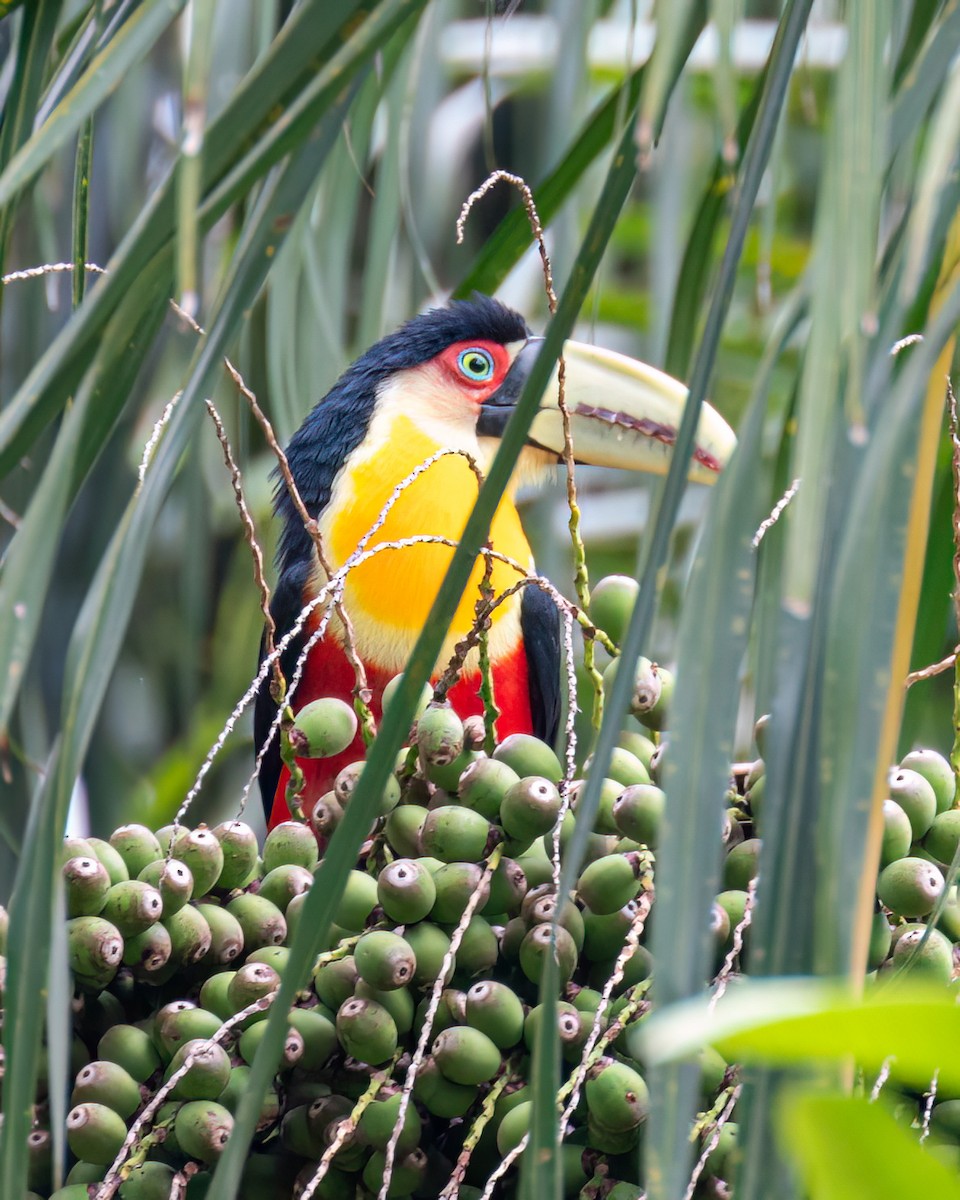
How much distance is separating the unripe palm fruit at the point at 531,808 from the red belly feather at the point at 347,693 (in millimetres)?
707

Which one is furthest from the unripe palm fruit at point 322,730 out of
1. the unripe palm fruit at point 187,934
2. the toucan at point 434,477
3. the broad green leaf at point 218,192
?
the toucan at point 434,477

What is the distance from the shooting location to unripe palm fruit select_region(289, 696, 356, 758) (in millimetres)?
925

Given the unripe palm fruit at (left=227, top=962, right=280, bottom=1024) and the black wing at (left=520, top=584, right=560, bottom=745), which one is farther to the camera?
the black wing at (left=520, top=584, right=560, bottom=745)

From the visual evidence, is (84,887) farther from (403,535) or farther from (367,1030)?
(403,535)

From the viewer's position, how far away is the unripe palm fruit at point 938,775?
833 millimetres

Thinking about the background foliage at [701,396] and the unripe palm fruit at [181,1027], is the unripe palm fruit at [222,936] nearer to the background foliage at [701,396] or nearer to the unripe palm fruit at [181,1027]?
Answer: the unripe palm fruit at [181,1027]

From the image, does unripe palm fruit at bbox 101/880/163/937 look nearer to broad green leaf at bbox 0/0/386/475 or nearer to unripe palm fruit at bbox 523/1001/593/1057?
unripe palm fruit at bbox 523/1001/593/1057

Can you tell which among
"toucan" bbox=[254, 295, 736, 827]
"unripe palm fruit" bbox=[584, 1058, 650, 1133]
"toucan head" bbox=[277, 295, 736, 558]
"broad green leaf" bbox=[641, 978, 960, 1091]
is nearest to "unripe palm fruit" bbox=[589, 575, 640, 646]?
"unripe palm fruit" bbox=[584, 1058, 650, 1133]

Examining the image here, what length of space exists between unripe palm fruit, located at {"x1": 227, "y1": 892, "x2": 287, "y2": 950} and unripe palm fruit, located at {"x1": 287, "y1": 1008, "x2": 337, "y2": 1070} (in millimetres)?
77

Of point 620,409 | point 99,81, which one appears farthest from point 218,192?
point 620,409

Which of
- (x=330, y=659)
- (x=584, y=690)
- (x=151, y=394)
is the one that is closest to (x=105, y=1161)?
(x=330, y=659)

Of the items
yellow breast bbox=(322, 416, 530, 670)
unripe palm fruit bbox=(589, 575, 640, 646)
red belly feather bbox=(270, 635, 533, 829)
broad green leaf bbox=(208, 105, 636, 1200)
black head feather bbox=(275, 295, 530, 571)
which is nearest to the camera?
broad green leaf bbox=(208, 105, 636, 1200)

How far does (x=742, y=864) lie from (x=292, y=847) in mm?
271

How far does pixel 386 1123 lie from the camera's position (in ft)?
2.32
